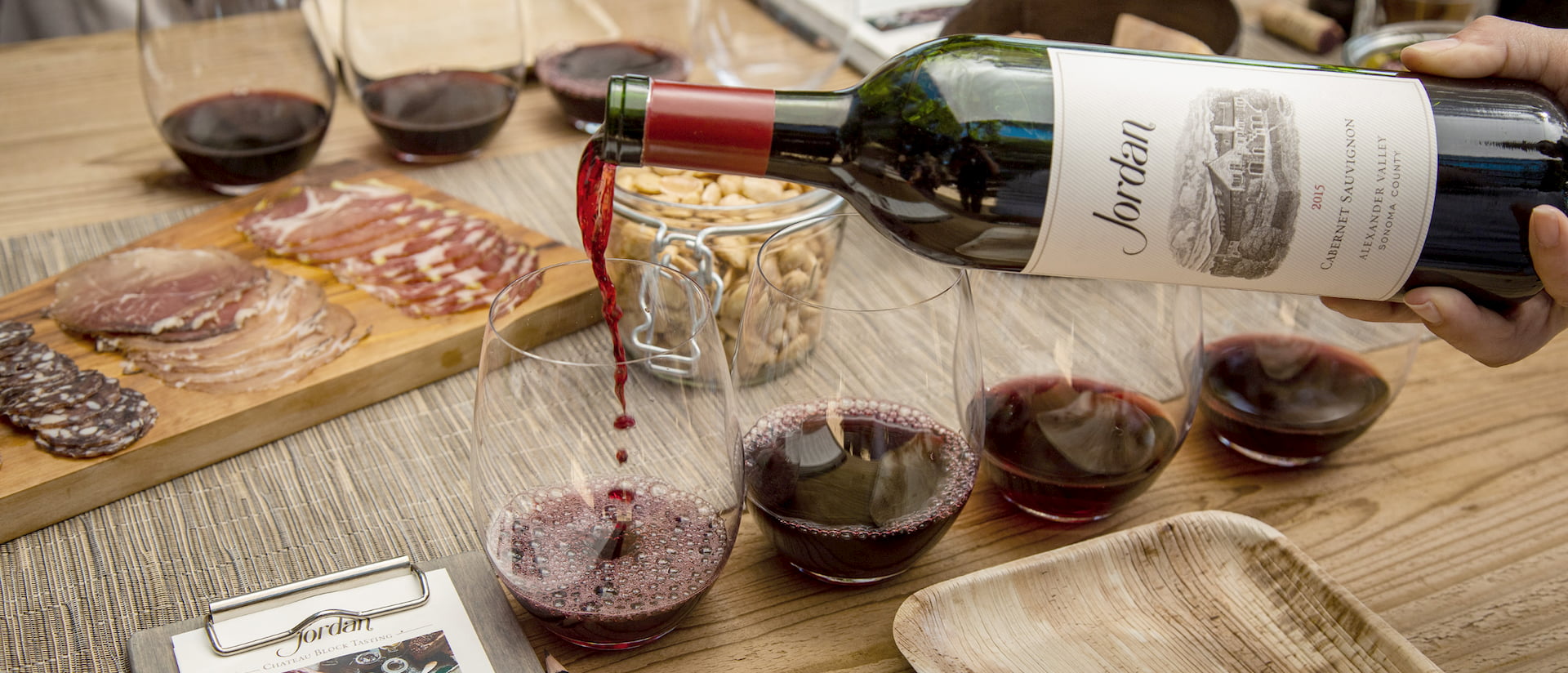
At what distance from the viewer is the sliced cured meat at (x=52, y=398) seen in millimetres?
952

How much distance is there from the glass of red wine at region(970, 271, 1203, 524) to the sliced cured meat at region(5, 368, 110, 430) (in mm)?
762

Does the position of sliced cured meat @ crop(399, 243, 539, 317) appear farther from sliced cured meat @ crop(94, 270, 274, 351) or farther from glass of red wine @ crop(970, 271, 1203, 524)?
glass of red wine @ crop(970, 271, 1203, 524)

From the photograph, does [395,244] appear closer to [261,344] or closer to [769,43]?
[261,344]

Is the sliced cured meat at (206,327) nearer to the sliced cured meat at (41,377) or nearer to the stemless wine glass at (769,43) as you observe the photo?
the sliced cured meat at (41,377)

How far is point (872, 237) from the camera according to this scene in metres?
1.23

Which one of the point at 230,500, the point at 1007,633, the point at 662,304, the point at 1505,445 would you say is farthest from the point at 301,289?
the point at 1505,445

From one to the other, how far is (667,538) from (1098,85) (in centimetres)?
39

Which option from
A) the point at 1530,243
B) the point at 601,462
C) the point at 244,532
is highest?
the point at 1530,243

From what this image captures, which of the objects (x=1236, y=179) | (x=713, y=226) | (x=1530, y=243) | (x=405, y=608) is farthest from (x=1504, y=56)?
(x=405, y=608)

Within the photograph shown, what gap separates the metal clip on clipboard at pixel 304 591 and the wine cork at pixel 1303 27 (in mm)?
1566

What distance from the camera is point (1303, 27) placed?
1.79 metres

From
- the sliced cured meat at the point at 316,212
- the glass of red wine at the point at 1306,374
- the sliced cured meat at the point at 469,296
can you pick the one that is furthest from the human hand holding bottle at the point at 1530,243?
the sliced cured meat at the point at 316,212

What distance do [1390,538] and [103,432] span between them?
3.50 ft

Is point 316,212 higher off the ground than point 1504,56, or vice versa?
point 1504,56
